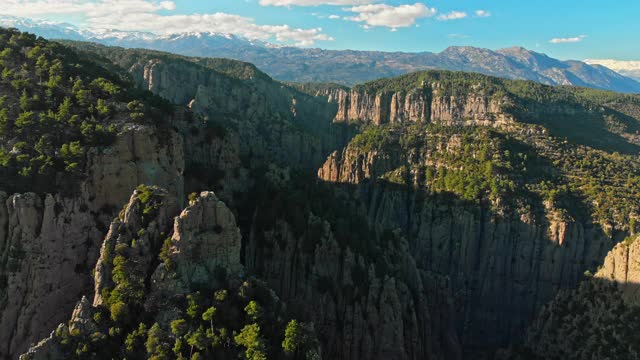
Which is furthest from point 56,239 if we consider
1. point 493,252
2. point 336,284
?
point 493,252

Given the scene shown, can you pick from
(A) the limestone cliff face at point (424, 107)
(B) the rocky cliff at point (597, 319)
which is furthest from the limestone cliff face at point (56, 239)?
(A) the limestone cliff face at point (424, 107)

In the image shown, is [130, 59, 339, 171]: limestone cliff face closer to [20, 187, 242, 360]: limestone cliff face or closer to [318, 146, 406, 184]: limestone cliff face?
[318, 146, 406, 184]: limestone cliff face

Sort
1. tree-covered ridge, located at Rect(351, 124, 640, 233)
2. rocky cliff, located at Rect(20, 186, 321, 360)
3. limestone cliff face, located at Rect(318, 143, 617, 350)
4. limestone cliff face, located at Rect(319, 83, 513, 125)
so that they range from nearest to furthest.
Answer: rocky cliff, located at Rect(20, 186, 321, 360)
limestone cliff face, located at Rect(318, 143, 617, 350)
tree-covered ridge, located at Rect(351, 124, 640, 233)
limestone cliff face, located at Rect(319, 83, 513, 125)

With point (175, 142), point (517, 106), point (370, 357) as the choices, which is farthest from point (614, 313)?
point (517, 106)

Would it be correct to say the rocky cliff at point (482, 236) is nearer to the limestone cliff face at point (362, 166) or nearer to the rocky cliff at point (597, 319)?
the limestone cliff face at point (362, 166)

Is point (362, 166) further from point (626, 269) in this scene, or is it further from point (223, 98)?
point (626, 269)

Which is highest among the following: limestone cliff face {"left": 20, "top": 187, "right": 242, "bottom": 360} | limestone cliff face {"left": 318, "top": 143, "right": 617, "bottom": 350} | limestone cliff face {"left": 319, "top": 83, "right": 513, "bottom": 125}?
limestone cliff face {"left": 319, "top": 83, "right": 513, "bottom": 125}

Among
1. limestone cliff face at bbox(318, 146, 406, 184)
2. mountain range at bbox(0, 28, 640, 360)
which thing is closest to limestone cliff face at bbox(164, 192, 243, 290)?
mountain range at bbox(0, 28, 640, 360)
